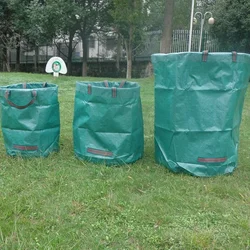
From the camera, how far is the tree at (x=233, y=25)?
502 inches

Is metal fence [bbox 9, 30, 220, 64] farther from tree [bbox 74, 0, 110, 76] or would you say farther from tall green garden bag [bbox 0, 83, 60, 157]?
tall green garden bag [bbox 0, 83, 60, 157]

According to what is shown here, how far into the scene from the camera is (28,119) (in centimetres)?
298

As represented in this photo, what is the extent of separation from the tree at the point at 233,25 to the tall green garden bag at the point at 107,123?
11039mm

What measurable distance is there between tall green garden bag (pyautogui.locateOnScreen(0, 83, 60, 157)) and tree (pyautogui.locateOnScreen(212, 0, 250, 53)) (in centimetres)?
1123

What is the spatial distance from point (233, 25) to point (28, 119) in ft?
39.0

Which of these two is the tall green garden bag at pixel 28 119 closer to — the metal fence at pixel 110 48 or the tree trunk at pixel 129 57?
the tree trunk at pixel 129 57

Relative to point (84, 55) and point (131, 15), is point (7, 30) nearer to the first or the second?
point (84, 55)

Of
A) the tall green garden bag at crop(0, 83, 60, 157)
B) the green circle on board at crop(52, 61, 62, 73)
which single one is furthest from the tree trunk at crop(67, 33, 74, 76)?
the tall green garden bag at crop(0, 83, 60, 157)

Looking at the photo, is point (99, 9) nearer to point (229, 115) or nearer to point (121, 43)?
point (121, 43)

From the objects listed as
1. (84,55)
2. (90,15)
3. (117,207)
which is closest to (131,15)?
(90,15)

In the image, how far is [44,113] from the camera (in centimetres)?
302

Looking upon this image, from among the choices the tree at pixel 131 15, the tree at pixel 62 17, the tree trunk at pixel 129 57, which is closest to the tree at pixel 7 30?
the tree at pixel 62 17

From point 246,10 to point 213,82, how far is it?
37.0ft

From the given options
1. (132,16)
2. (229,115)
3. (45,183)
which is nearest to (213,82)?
(229,115)
